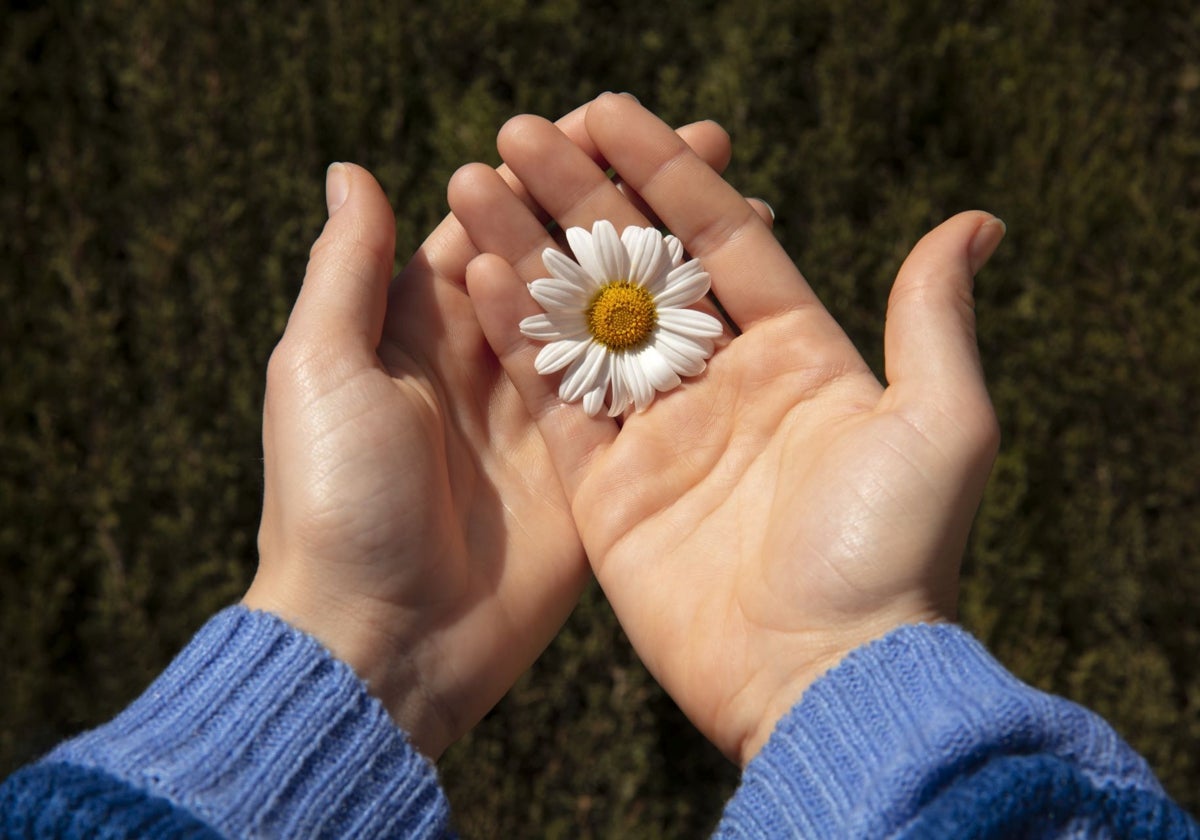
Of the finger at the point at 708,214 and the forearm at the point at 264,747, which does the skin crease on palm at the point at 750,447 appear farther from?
the forearm at the point at 264,747

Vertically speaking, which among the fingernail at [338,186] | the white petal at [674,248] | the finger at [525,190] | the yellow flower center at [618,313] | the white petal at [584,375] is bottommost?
the white petal at [584,375]

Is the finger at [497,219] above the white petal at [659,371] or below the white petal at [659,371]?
above

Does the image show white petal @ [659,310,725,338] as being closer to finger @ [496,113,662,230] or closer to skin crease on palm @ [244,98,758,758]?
finger @ [496,113,662,230]

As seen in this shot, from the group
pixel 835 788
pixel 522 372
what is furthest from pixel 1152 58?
pixel 835 788

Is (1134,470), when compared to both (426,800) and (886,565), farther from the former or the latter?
(426,800)

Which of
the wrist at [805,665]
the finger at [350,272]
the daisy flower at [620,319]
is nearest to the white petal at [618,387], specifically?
the daisy flower at [620,319]

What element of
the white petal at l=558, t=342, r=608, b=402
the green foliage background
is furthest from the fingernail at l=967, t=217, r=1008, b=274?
the green foliage background

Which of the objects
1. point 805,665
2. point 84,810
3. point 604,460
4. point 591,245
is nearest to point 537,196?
point 591,245
